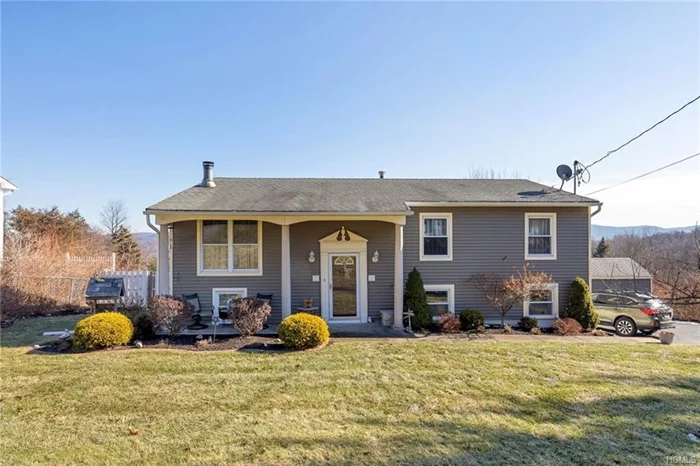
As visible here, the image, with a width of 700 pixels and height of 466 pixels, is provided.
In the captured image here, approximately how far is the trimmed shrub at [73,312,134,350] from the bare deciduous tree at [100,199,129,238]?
2929 centimetres

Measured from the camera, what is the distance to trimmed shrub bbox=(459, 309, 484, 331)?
9445 mm

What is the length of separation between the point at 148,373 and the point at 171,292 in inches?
162

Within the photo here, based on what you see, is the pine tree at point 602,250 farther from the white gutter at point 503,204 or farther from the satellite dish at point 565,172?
the white gutter at point 503,204

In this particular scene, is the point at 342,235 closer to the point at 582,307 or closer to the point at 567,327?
the point at 567,327

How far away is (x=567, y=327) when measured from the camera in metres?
9.54

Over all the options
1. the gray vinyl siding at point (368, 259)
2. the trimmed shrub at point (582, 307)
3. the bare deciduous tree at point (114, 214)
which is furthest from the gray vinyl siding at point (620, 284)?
the bare deciduous tree at point (114, 214)

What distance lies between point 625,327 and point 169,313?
12771 mm

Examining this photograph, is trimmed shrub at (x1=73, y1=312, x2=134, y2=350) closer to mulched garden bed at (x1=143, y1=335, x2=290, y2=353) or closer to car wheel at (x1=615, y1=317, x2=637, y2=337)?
mulched garden bed at (x1=143, y1=335, x2=290, y2=353)

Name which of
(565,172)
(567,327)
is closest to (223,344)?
(567,327)

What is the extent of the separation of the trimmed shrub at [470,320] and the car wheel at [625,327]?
4.51m

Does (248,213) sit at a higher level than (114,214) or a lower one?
lower

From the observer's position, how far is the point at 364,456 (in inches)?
130

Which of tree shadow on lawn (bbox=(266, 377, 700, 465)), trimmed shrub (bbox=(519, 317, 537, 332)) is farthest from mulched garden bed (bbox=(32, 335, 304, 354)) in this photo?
trimmed shrub (bbox=(519, 317, 537, 332))

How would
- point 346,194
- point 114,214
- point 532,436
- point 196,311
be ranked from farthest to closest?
point 114,214 → point 346,194 → point 196,311 → point 532,436
